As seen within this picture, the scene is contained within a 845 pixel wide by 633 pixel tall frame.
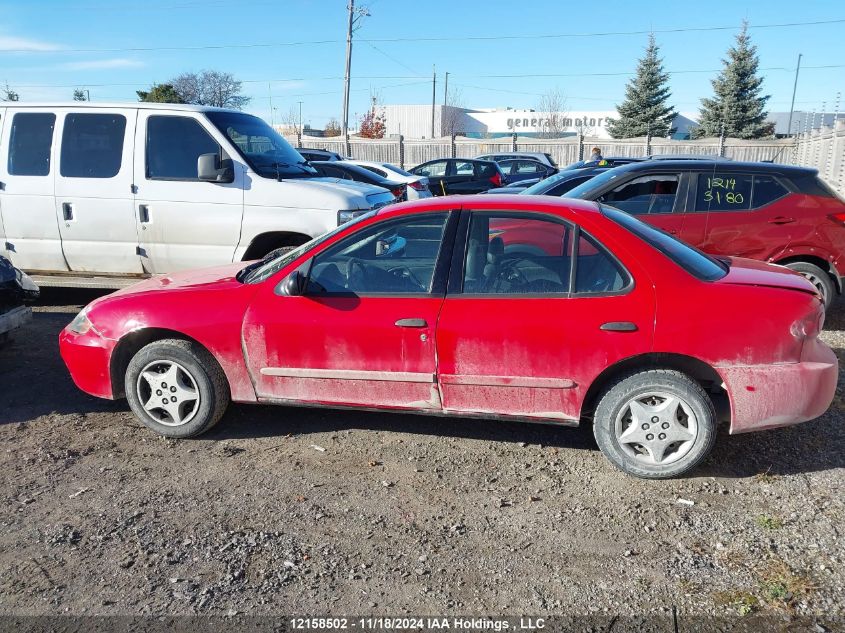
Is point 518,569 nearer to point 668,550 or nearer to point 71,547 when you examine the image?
point 668,550

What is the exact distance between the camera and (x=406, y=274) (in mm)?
4406

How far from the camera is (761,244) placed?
291 inches

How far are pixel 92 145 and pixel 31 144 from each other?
2.24 feet

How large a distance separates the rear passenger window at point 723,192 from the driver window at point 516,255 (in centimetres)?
393

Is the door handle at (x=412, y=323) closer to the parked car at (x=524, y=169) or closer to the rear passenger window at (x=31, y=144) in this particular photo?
the rear passenger window at (x=31, y=144)

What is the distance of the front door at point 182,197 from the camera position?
279 inches

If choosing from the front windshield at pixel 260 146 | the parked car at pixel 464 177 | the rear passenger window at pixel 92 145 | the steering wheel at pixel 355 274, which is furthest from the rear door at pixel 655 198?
the parked car at pixel 464 177

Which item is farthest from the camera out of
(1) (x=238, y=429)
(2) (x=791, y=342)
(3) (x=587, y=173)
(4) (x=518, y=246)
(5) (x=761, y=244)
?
(3) (x=587, y=173)

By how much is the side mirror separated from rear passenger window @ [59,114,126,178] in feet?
12.7

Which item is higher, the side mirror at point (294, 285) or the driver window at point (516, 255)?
the driver window at point (516, 255)

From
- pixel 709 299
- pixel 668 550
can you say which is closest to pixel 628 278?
pixel 709 299

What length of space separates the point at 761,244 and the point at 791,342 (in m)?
3.87

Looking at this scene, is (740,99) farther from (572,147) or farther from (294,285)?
(294,285)

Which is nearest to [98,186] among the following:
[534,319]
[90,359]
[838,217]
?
[90,359]
